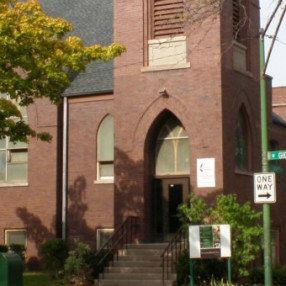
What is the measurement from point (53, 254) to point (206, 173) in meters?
6.36

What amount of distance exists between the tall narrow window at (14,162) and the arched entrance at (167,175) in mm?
6046

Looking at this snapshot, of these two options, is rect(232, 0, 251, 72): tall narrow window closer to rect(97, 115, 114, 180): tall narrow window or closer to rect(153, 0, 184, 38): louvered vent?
rect(153, 0, 184, 38): louvered vent

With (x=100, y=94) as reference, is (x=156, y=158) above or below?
below

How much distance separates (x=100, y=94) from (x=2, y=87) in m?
9.80

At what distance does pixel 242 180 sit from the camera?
2775 centimetres

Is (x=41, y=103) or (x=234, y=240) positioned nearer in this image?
(x=234, y=240)

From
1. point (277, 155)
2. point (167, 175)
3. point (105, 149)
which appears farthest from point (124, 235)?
point (277, 155)

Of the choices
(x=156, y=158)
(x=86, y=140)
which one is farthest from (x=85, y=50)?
(x=86, y=140)

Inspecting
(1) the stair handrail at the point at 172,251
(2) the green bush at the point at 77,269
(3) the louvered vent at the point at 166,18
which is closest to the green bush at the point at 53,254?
(2) the green bush at the point at 77,269

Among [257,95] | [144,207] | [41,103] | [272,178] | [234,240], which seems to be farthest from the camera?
[41,103]

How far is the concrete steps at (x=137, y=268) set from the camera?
2438 centimetres

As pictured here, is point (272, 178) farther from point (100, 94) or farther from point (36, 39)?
point (100, 94)

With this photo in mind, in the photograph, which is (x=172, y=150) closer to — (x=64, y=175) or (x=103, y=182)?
(x=103, y=182)

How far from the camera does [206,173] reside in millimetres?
26312
